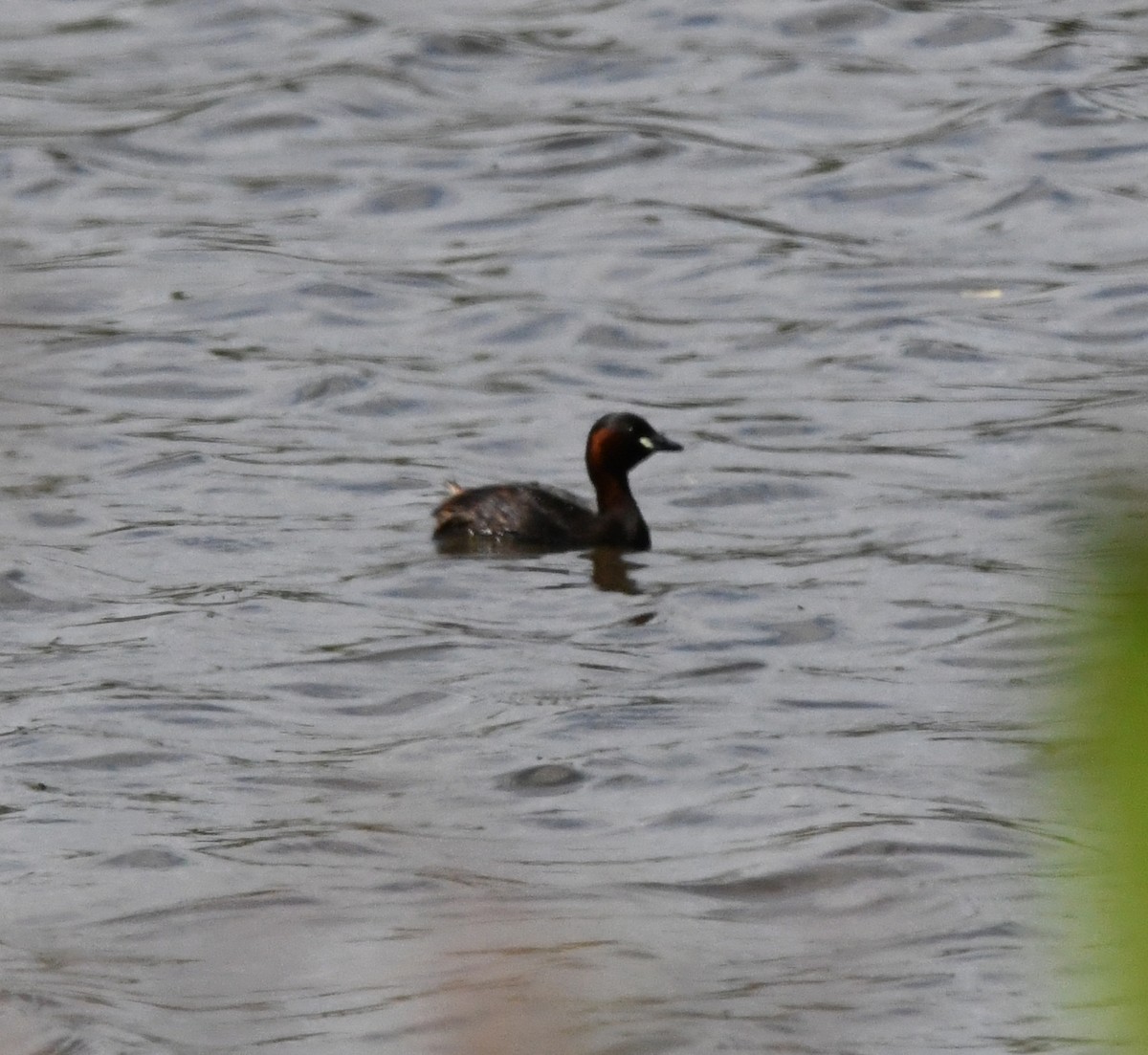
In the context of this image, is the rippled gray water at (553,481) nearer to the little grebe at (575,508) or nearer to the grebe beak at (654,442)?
the little grebe at (575,508)

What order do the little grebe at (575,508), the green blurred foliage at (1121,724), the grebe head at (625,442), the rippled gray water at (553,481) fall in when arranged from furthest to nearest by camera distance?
the grebe head at (625,442)
the little grebe at (575,508)
the rippled gray water at (553,481)
the green blurred foliage at (1121,724)

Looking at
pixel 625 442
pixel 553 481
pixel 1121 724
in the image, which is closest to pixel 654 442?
pixel 625 442

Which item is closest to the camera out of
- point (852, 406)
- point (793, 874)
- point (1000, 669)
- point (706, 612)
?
point (793, 874)

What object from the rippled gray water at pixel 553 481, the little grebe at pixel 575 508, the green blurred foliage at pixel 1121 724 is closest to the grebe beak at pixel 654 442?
the little grebe at pixel 575 508

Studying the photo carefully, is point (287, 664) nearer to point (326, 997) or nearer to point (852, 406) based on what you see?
point (326, 997)

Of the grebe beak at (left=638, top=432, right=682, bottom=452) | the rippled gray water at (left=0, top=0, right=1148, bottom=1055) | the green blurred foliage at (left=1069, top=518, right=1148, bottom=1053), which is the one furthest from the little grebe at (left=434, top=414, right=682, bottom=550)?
the green blurred foliage at (left=1069, top=518, right=1148, bottom=1053)

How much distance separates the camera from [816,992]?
5957 mm

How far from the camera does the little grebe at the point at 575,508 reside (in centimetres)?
1072

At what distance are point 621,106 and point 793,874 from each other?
1253cm

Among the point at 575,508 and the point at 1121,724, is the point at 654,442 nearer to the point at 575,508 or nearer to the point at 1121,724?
the point at 575,508

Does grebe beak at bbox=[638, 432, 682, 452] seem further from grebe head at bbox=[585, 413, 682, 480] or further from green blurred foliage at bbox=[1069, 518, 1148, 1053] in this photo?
green blurred foliage at bbox=[1069, 518, 1148, 1053]

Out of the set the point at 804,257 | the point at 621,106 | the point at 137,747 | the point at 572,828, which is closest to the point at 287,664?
the point at 137,747

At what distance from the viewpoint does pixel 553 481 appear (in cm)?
1260

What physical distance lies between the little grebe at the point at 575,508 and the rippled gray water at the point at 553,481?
0.54 ft
